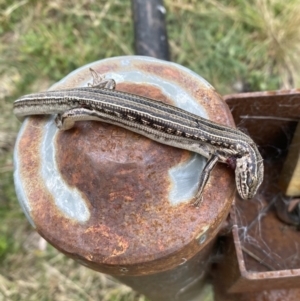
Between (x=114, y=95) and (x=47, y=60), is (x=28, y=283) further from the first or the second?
(x=114, y=95)

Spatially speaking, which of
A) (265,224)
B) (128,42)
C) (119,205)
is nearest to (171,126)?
(119,205)

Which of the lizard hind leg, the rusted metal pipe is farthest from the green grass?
the lizard hind leg

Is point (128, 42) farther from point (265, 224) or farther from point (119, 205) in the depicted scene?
point (119, 205)

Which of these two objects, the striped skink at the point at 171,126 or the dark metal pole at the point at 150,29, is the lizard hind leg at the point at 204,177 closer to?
the striped skink at the point at 171,126

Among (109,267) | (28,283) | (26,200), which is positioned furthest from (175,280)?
(28,283)

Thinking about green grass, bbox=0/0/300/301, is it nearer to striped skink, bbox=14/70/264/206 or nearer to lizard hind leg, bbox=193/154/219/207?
striped skink, bbox=14/70/264/206

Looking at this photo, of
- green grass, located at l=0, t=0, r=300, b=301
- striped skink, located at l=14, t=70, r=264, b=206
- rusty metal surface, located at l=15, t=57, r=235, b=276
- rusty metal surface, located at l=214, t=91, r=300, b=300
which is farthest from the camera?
green grass, located at l=0, t=0, r=300, b=301
